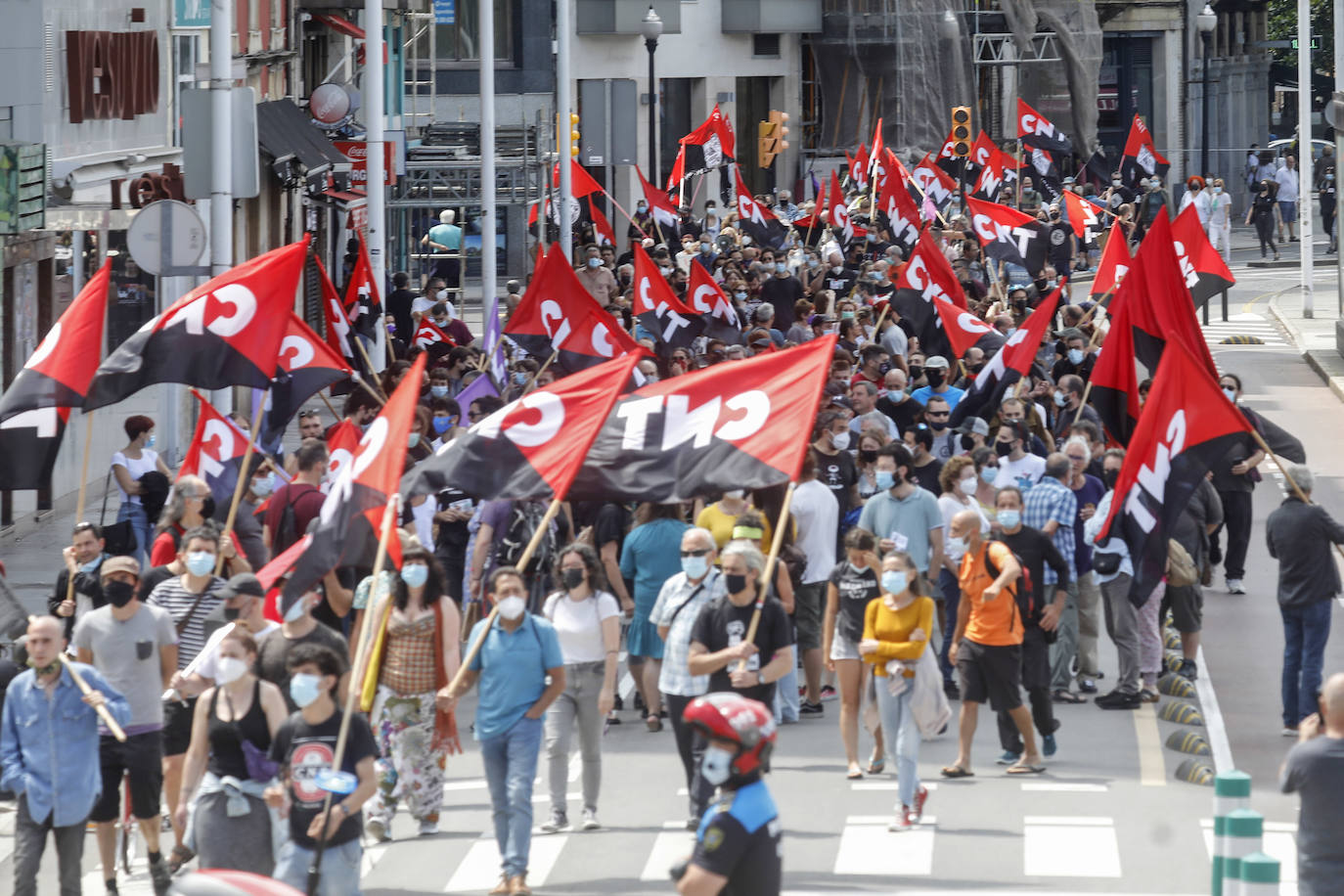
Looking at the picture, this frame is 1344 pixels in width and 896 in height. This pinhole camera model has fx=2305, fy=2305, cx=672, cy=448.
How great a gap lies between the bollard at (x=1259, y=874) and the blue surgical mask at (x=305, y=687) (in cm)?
Answer: 361

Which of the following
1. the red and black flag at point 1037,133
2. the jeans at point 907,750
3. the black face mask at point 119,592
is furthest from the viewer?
the red and black flag at point 1037,133

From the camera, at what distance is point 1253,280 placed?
47.0m

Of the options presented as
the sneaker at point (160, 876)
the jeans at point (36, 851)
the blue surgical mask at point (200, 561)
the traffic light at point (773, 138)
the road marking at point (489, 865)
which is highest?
the traffic light at point (773, 138)

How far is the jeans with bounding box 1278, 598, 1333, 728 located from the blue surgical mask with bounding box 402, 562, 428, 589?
5.49 meters

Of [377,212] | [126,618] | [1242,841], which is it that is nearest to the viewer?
[1242,841]

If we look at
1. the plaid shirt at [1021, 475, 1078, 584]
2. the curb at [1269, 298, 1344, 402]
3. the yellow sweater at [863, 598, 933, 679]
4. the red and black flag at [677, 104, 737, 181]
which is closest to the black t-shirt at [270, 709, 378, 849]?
the yellow sweater at [863, 598, 933, 679]

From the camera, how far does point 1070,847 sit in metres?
11.5

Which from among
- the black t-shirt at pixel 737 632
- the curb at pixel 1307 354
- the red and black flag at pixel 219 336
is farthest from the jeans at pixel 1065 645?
the curb at pixel 1307 354

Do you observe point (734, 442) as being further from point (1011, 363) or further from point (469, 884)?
point (1011, 363)

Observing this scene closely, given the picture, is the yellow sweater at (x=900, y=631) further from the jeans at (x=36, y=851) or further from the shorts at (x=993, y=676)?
the jeans at (x=36, y=851)

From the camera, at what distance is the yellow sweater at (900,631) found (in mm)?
12047

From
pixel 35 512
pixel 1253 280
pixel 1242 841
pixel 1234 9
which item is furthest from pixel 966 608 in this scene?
pixel 1234 9

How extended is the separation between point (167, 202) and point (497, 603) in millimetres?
7427

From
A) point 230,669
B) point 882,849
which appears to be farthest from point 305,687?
point 882,849
